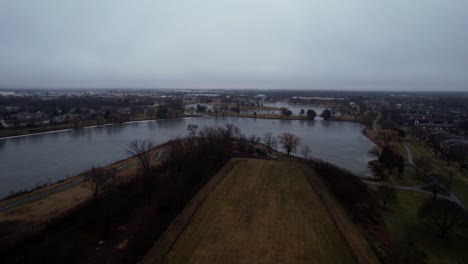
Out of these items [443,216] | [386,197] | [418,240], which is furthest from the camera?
[386,197]

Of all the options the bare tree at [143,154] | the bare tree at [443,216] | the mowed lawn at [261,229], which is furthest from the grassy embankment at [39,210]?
the bare tree at [443,216]

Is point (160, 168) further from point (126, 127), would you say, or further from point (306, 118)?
point (306, 118)

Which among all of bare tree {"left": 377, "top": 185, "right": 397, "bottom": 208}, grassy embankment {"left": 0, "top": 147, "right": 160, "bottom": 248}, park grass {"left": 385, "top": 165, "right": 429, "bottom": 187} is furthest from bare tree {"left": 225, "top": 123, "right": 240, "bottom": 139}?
bare tree {"left": 377, "top": 185, "right": 397, "bottom": 208}

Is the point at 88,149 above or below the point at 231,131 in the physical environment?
below

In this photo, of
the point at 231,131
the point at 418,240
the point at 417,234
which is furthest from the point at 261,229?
the point at 231,131

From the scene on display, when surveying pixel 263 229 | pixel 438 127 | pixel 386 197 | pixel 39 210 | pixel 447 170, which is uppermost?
pixel 438 127

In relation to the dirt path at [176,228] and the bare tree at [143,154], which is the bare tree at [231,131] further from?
the dirt path at [176,228]

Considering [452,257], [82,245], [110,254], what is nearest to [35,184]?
[82,245]

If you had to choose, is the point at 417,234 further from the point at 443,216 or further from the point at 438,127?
the point at 438,127
